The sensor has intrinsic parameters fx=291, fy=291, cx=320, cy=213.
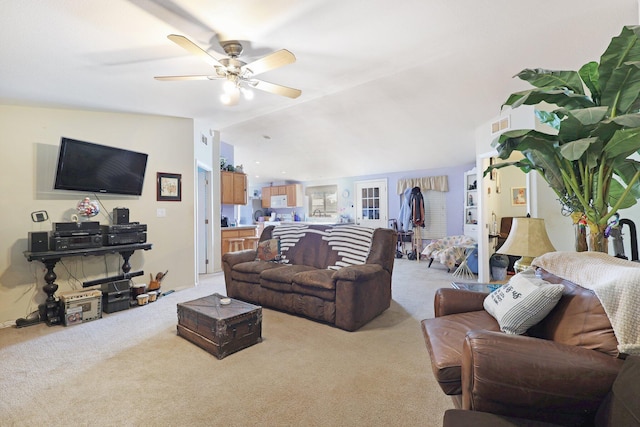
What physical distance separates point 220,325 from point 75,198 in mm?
2571

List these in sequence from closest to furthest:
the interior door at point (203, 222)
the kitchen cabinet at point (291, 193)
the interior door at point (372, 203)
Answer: the interior door at point (203, 222)
the interior door at point (372, 203)
the kitchen cabinet at point (291, 193)

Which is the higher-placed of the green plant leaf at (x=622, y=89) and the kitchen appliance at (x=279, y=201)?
the green plant leaf at (x=622, y=89)

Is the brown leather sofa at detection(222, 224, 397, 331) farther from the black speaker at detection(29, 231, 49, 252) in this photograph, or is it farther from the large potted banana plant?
the black speaker at detection(29, 231, 49, 252)

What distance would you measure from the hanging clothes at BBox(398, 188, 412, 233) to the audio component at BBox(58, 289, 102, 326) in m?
5.80

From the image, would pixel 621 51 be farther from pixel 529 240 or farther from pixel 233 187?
pixel 233 187

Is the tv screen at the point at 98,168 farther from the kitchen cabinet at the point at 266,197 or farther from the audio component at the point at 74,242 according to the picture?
the kitchen cabinet at the point at 266,197

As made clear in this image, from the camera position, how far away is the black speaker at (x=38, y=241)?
9.43 feet

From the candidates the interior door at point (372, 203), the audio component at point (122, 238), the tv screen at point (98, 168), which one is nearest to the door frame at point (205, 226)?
the tv screen at point (98, 168)

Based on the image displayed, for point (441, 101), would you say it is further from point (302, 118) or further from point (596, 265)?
point (596, 265)

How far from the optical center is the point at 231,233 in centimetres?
566

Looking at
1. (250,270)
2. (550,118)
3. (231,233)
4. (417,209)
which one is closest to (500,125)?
(550,118)

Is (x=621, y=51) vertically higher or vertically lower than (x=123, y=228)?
higher

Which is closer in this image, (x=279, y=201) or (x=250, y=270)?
(x=250, y=270)

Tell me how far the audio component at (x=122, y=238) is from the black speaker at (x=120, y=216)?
0.19 meters
